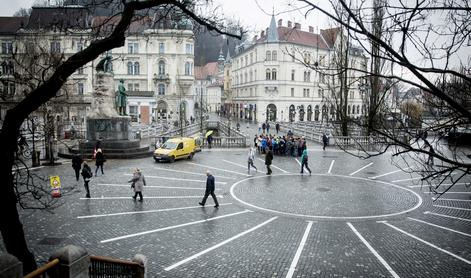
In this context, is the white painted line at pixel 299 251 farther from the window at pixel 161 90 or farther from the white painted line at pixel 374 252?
the window at pixel 161 90

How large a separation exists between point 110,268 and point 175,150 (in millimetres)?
20640

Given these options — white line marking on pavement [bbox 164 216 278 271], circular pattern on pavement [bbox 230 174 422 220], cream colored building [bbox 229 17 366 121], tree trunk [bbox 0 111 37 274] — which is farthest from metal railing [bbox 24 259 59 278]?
cream colored building [bbox 229 17 366 121]

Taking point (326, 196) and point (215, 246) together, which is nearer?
point (215, 246)

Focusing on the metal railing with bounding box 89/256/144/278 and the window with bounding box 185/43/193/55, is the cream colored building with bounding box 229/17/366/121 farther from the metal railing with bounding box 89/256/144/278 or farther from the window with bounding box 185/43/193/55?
the metal railing with bounding box 89/256/144/278

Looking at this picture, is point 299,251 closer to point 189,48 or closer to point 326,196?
point 326,196

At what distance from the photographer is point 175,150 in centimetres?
2709

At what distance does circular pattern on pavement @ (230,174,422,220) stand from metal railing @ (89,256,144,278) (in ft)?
27.7

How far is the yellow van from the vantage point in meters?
26.5

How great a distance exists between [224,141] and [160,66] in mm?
37826

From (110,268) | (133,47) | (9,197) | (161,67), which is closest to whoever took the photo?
(9,197)

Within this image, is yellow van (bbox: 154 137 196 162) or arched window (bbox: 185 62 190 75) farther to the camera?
arched window (bbox: 185 62 190 75)

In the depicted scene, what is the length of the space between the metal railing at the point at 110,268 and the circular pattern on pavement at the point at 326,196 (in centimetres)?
845

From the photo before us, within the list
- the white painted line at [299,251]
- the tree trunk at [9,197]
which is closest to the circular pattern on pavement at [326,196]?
the white painted line at [299,251]

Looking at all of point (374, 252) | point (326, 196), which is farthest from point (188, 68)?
point (374, 252)
